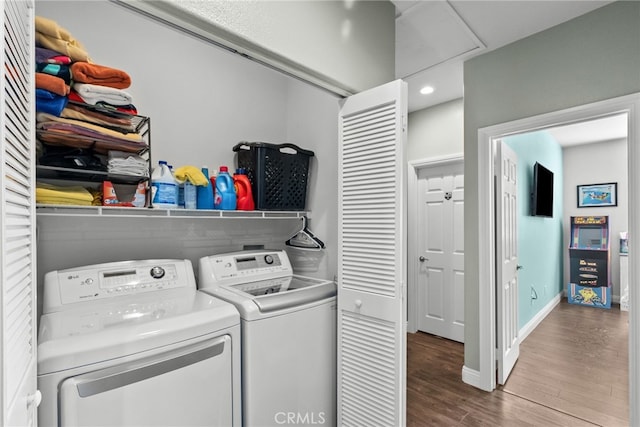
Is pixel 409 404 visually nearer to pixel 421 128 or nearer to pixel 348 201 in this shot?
pixel 348 201

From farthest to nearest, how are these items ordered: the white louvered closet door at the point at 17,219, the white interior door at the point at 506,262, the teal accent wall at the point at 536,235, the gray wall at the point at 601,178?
the gray wall at the point at 601,178 < the teal accent wall at the point at 536,235 < the white interior door at the point at 506,262 < the white louvered closet door at the point at 17,219

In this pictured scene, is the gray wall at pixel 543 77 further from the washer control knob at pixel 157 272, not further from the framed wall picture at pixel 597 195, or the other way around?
the framed wall picture at pixel 597 195

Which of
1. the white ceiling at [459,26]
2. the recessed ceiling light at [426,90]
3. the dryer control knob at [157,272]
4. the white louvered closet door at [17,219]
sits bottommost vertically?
the dryer control knob at [157,272]

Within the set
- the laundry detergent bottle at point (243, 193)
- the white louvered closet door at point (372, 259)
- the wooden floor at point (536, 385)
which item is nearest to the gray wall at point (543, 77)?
the wooden floor at point (536, 385)

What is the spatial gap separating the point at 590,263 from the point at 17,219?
21.6ft

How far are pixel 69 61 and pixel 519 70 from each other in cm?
269

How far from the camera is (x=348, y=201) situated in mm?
1703

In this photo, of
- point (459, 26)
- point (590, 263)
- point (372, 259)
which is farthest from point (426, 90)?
point (590, 263)

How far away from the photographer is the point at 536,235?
4027 millimetres

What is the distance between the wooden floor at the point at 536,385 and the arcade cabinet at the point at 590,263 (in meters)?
1.33

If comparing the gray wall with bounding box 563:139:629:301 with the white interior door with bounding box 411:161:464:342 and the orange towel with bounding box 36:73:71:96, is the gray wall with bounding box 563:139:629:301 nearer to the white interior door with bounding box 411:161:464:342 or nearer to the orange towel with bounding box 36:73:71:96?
the white interior door with bounding box 411:161:464:342

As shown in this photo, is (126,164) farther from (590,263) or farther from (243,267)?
(590,263)

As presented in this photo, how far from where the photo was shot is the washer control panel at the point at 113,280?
4.61 feet

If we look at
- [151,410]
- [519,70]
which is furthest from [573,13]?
[151,410]
